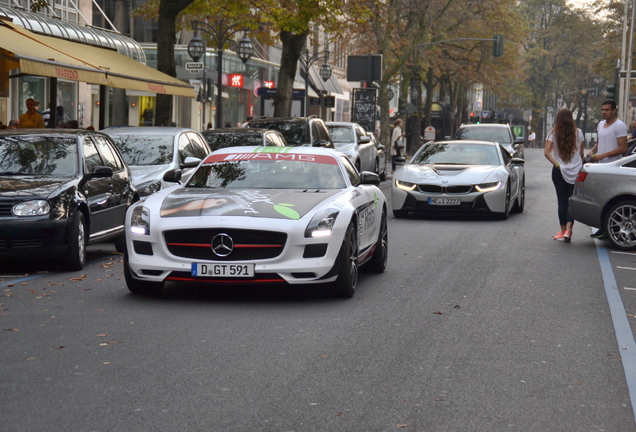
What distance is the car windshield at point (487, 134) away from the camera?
2927cm

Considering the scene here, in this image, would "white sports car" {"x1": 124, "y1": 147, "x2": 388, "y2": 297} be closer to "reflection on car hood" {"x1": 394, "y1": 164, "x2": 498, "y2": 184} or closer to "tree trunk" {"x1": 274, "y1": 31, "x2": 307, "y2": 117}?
"reflection on car hood" {"x1": 394, "y1": 164, "x2": 498, "y2": 184}

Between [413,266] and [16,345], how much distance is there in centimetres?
554

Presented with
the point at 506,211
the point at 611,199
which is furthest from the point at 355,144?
the point at 611,199

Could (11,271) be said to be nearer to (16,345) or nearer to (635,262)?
(16,345)

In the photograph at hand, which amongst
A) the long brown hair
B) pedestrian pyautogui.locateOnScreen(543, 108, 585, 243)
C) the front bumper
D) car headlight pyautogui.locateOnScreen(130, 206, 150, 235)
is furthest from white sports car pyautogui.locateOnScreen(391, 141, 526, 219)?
car headlight pyautogui.locateOnScreen(130, 206, 150, 235)

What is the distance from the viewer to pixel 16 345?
Result: 6883mm

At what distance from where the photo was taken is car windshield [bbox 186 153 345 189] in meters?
9.89

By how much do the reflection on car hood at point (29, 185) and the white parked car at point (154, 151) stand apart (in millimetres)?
3508

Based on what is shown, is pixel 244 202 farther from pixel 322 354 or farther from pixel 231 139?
pixel 231 139

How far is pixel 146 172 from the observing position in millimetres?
15148

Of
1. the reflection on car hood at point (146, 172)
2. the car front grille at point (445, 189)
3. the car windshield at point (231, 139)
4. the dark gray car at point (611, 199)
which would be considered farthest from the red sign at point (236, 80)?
the dark gray car at point (611, 199)

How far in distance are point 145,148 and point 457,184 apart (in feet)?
16.5

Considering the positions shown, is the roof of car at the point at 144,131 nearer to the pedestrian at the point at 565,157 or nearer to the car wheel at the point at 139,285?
the pedestrian at the point at 565,157

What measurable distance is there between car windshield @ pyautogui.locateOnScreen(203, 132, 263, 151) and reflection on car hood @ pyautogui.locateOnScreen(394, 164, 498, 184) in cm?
255
